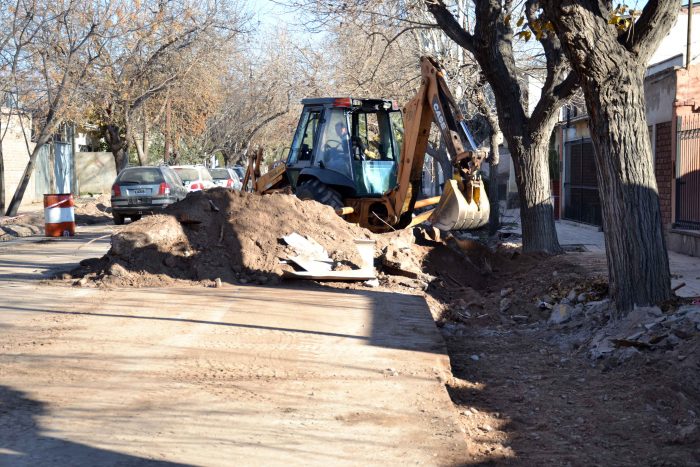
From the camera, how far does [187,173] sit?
28.3 meters

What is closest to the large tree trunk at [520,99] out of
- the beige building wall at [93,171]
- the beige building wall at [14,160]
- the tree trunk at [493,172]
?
the tree trunk at [493,172]

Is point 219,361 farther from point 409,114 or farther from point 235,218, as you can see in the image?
point 409,114

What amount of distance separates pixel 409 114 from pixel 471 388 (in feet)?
26.7

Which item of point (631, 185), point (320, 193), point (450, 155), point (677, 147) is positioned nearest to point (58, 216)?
point (320, 193)

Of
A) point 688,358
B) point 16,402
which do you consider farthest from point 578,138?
point 16,402

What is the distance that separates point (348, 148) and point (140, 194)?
1052 cm

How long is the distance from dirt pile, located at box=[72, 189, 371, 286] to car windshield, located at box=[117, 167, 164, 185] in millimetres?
10948

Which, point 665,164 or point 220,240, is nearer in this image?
point 220,240

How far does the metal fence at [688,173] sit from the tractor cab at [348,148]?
5554 mm

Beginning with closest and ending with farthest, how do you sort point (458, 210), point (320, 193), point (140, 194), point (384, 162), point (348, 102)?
point (458, 210)
point (348, 102)
point (320, 193)
point (384, 162)
point (140, 194)

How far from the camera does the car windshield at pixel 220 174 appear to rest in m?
33.1

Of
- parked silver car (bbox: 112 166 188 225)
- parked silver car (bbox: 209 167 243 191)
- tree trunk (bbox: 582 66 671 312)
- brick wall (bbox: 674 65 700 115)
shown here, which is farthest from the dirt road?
parked silver car (bbox: 209 167 243 191)

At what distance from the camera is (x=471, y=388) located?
7.66 m

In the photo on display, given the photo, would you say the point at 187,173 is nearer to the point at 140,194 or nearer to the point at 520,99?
the point at 140,194
